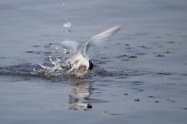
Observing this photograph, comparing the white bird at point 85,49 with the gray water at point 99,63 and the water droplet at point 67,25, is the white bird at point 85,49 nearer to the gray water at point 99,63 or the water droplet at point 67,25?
the gray water at point 99,63

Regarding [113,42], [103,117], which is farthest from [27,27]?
[103,117]

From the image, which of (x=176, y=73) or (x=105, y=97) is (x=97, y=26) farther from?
(x=105, y=97)

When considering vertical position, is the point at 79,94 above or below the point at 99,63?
below

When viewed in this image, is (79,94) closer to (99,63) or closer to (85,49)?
(85,49)

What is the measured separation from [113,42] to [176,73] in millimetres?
3039

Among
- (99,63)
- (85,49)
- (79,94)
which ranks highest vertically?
(85,49)

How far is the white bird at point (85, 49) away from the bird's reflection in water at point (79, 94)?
1.81 feet

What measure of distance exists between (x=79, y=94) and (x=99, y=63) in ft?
7.98

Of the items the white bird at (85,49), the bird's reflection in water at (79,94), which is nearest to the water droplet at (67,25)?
the white bird at (85,49)

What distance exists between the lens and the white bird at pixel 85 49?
11.3m

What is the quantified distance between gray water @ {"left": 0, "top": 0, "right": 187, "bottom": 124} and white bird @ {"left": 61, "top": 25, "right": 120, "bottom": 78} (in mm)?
255

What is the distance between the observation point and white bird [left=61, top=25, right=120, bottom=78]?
37.2 feet

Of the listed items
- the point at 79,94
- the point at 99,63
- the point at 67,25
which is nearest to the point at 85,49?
the point at 99,63

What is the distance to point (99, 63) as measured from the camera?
1234 cm
